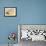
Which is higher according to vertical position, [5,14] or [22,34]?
[5,14]

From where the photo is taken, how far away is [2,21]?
474cm

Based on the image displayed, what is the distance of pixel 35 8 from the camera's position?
187 inches

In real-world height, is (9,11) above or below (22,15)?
above

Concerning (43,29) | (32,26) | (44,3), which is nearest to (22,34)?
(32,26)

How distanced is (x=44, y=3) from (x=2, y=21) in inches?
66.0

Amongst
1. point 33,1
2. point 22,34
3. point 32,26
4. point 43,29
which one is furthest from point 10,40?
point 33,1

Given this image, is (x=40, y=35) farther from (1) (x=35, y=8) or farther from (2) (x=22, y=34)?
(1) (x=35, y=8)

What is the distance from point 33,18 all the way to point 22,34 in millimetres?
725

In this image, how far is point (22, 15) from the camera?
476 cm

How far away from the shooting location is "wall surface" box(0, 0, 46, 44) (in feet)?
15.5

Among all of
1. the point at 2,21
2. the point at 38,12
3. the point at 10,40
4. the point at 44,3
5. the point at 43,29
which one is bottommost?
the point at 10,40

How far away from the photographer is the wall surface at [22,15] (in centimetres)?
473

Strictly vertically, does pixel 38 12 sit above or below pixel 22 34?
above

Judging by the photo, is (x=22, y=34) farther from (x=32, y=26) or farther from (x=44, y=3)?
(x=44, y=3)
